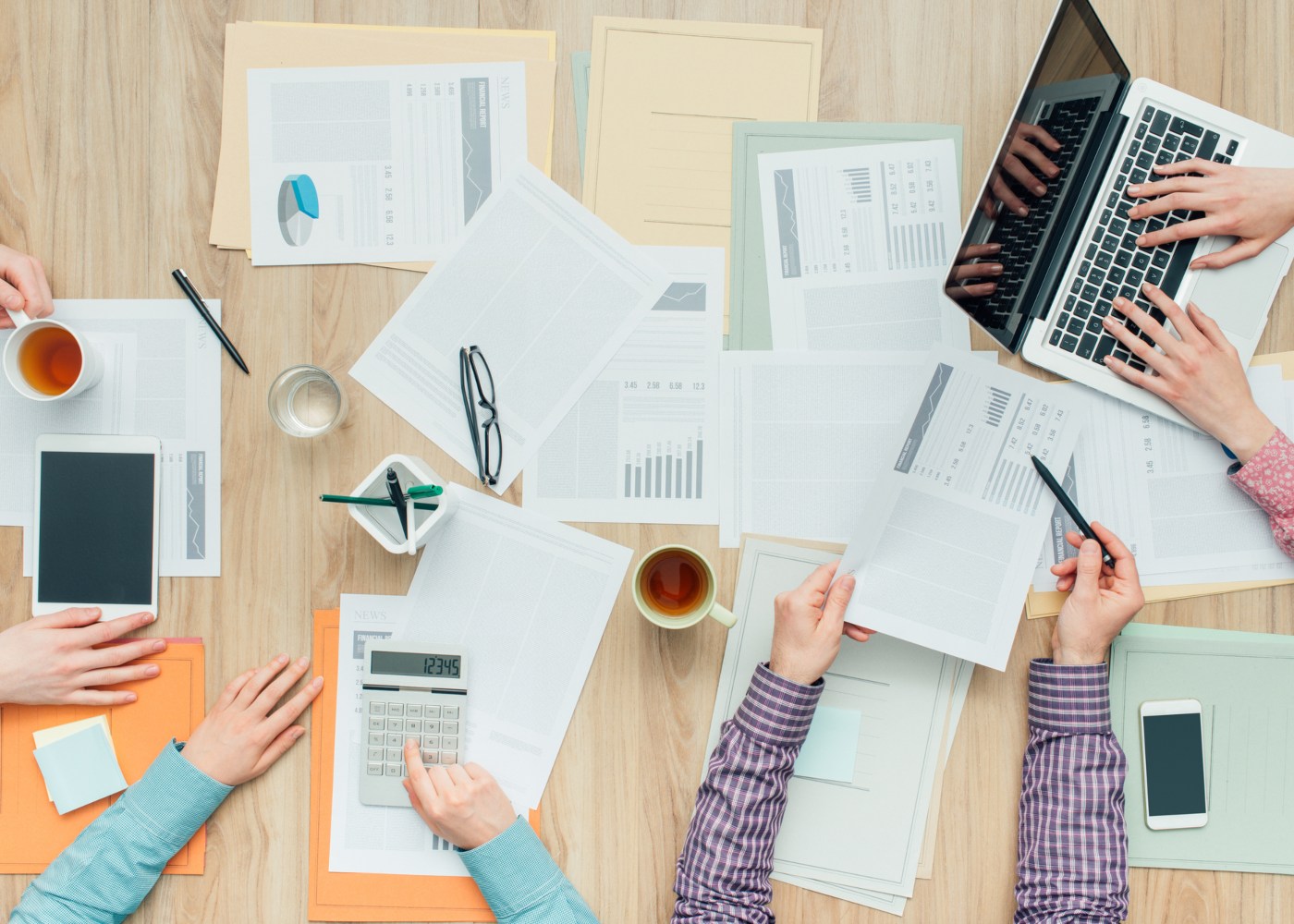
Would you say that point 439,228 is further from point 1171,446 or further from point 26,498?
point 1171,446

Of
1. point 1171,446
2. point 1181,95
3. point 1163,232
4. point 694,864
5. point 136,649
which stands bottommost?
point 694,864

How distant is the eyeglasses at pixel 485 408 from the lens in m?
1.06

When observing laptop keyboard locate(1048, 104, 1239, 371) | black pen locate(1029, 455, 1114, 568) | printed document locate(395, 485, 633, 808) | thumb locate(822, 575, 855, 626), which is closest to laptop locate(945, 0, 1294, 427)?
laptop keyboard locate(1048, 104, 1239, 371)

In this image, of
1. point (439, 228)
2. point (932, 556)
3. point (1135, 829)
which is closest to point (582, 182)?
point (439, 228)

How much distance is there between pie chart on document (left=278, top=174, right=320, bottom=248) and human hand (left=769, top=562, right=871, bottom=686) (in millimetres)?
737

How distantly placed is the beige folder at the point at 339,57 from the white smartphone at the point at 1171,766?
1013 millimetres

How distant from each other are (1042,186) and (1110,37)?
0.89ft

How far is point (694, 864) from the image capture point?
3.39 ft

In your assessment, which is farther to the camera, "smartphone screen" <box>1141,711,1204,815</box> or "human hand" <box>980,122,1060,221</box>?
"smartphone screen" <box>1141,711,1204,815</box>

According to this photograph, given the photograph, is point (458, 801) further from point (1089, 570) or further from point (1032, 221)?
point (1032, 221)

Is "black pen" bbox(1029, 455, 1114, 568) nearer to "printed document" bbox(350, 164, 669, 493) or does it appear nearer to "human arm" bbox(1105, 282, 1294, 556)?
"human arm" bbox(1105, 282, 1294, 556)

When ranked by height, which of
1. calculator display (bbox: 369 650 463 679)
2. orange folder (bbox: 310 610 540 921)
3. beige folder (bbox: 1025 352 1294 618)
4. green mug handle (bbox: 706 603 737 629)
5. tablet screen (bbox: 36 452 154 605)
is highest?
tablet screen (bbox: 36 452 154 605)

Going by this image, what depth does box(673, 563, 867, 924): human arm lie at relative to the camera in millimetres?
1015

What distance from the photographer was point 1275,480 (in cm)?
103
